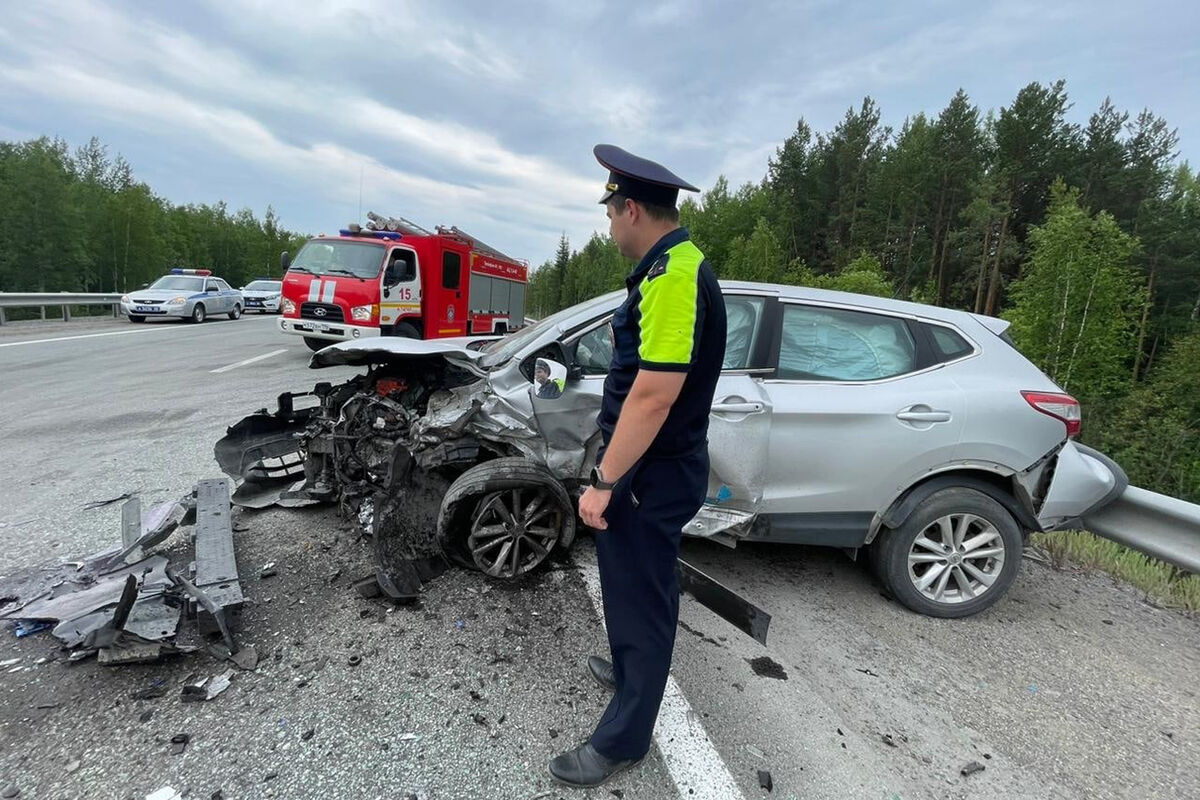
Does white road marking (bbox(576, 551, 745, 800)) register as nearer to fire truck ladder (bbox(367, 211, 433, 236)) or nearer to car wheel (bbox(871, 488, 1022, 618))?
car wheel (bbox(871, 488, 1022, 618))

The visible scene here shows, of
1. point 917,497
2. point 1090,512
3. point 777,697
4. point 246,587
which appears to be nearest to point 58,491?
point 246,587

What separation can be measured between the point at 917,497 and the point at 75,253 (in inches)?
1854

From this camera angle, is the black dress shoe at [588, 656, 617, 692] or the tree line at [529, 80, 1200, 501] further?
the tree line at [529, 80, 1200, 501]

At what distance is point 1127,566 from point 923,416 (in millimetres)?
2288

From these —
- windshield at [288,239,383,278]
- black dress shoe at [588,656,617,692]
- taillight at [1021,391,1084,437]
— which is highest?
windshield at [288,239,383,278]

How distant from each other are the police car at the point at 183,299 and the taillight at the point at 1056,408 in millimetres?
22235

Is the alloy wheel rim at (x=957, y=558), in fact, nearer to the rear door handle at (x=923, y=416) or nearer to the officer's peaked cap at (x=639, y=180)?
the rear door handle at (x=923, y=416)

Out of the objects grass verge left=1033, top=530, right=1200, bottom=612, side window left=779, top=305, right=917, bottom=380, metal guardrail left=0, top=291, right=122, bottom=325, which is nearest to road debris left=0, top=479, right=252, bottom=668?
side window left=779, top=305, right=917, bottom=380

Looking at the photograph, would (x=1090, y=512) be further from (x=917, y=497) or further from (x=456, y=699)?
(x=456, y=699)

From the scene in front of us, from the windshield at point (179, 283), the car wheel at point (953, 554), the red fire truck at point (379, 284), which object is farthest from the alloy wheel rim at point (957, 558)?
the windshield at point (179, 283)

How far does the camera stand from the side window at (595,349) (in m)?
3.35

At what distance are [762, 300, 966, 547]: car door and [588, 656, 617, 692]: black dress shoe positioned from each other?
119cm

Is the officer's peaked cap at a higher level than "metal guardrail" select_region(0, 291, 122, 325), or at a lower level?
higher

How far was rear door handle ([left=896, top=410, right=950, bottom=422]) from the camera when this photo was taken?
10.2 feet
